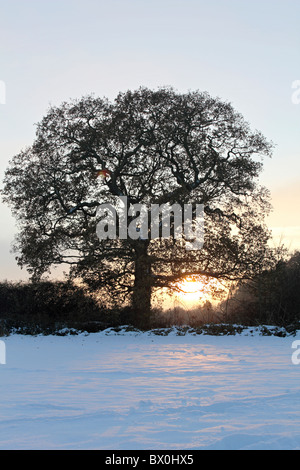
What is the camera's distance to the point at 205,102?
66.8 ft

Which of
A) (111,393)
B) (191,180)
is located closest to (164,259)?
(191,180)

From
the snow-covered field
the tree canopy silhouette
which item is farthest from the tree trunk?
the snow-covered field

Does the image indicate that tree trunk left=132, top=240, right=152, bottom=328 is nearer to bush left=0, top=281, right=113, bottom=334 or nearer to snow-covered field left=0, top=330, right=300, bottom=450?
bush left=0, top=281, right=113, bottom=334

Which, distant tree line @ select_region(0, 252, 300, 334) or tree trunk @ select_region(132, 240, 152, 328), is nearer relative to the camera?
tree trunk @ select_region(132, 240, 152, 328)

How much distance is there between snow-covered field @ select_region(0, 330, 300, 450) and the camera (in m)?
4.30

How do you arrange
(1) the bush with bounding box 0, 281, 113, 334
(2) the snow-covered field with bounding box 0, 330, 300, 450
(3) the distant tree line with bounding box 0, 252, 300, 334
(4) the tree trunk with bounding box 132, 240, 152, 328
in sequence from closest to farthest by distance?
(2) the snow-covered field with bounding box 0, 330, 300, 450 → (4) the tree trunk with bounding box 132, 240, 152, 328 → (3) the distant tree line with bounding box 0, 252, 300, 334 → (1) the bush with bounding box 0, 281, 113, 334

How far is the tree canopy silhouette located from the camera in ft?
61.5

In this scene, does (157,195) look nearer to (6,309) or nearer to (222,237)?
(222,237)

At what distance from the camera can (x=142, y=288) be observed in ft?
59.8

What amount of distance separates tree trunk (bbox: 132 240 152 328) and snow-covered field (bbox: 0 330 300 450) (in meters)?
6.31

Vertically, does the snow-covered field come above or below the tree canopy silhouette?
below

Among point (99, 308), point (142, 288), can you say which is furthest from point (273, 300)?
point (99, 308)

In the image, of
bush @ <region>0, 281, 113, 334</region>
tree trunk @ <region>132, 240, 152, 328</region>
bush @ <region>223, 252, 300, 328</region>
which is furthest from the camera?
bush @ <region>0, 281, 113, 334</region>

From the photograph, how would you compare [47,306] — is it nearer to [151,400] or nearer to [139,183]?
[139,183]
